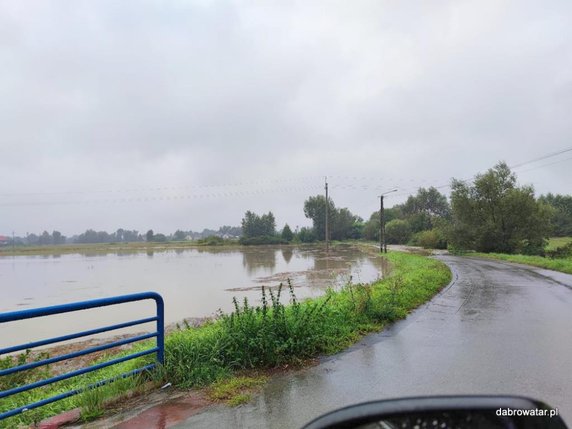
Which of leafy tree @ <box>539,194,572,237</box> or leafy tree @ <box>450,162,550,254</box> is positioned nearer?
leafy tree @ <box>450,162,550,254</box>

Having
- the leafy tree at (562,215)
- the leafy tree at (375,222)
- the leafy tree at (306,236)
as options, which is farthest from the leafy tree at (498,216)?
the leafy tree at (306,236)

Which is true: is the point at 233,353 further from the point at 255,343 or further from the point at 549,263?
the point at 549,263

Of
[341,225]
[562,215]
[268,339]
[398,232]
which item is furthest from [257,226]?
[268,339]

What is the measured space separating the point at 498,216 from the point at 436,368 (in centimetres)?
4095

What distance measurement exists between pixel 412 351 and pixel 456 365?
90 cm

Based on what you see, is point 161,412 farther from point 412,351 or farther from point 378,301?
point 378,301

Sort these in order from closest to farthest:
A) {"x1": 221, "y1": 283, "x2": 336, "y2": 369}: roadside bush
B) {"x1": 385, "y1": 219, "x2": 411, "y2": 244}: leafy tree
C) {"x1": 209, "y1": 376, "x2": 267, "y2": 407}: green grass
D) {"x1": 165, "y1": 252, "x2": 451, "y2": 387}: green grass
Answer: {"x1": 209, "y1": 376, "x2": 267, "y2": 407}: green grass < {"x1": 165, "y1": 252, "x2": 451, "y2": 387}: green grass < {"x1": 221, "y1": 283, "x2": 336, "y2": 369}: roadside bush < {"x1": 385, "y1": 219, "x2": 411, "y2": 244}: leafy tree

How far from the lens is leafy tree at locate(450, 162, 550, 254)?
39.7 metres

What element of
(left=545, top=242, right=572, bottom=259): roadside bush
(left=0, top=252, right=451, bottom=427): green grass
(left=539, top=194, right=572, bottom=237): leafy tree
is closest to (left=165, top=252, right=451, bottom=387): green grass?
(left=0, top=252, right=451, bottom=427): green grass

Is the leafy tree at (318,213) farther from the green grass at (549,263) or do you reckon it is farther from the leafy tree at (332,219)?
the green grass at (549,263)

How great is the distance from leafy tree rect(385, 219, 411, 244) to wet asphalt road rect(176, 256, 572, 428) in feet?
239

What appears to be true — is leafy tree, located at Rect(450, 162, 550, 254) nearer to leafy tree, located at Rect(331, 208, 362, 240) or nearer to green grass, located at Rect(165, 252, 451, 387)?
green grass, located at Rect(165, 252, 451, 387)

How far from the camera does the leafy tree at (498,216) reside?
130 feet

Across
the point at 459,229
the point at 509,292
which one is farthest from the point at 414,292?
the point at 459,229
